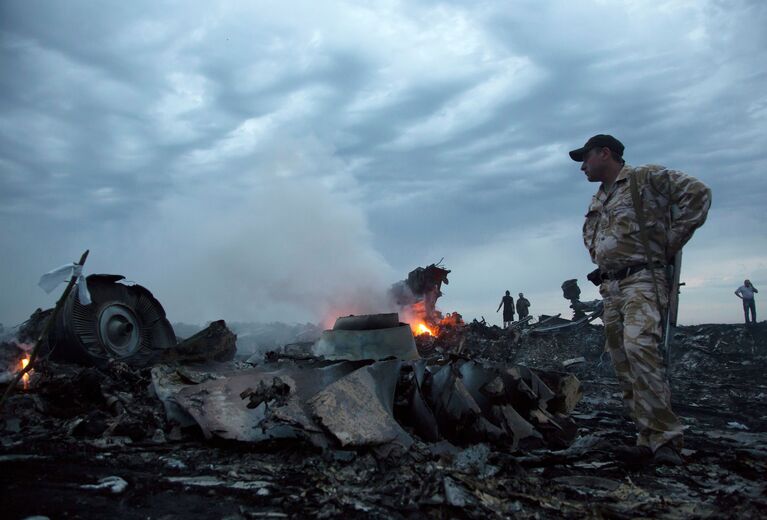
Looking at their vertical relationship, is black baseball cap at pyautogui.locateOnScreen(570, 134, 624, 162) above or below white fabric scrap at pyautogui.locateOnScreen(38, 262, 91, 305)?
above

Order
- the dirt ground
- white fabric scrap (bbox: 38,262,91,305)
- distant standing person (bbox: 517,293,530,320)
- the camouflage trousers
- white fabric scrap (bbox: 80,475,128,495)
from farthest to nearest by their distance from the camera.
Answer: distant standing person (bbox: 517,293,530,320), white fabric scrap (bbox: 38,262,91,305), the camouflage trousers, white fabric scrap (bbox: 80,475,128,495), the dirt ground

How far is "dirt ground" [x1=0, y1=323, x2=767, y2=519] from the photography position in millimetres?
2467

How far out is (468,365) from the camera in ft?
14.5

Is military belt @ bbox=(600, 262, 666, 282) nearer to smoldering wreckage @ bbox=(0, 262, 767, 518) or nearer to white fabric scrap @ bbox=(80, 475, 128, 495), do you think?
smoldering wreckage @ bbox=(0, 262, 767, 518)

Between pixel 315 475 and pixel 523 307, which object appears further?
pixel 523 307

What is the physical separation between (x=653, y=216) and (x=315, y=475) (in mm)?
3478

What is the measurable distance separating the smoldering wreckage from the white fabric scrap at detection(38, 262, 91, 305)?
0.17 m

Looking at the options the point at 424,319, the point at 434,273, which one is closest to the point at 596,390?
the point at 424,319

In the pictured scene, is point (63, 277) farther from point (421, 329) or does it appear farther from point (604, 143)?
point (421, 329)

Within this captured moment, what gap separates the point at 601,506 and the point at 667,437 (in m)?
1.39

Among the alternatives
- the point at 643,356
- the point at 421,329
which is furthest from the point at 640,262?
the point at 421,329

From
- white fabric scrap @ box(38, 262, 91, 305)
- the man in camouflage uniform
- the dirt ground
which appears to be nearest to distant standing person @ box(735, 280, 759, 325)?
the dirt ground

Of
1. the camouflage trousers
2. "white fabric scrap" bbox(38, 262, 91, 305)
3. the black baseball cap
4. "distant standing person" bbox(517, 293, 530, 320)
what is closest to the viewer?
the camouflage trousers

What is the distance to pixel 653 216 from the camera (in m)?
4.12
